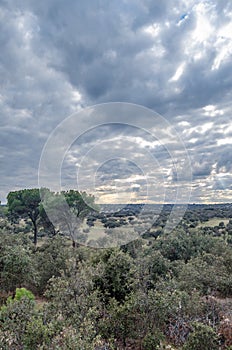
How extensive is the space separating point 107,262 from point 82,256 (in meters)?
11.7

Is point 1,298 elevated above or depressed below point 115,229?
below

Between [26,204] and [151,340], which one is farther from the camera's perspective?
[26,204]

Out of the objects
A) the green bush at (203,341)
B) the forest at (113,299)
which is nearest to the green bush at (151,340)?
the forest at (113,299)

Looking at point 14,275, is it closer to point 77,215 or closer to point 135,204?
point 135,204

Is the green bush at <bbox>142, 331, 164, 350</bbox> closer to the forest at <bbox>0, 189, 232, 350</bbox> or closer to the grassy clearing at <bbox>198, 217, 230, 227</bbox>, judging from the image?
the forest at <bbox>0, 189, 232, 350</bbox>

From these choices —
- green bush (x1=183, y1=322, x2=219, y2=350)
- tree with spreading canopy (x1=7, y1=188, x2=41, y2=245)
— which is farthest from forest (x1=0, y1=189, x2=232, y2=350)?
tree with spreading canopy (x1=7, y1=188, x2=41, y2=245)

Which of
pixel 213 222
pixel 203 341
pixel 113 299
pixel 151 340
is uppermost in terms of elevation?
pixel 113 299

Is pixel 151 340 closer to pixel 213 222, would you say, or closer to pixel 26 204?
pixel 26 204

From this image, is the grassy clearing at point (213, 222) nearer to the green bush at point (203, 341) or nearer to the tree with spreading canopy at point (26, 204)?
the tree with spreading canopy at point (26, 204)

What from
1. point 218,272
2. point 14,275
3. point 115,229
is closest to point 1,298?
point 14,275

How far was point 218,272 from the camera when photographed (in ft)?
69.0

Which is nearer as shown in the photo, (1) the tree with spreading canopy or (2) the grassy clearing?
(1) the tree with spreading canopy

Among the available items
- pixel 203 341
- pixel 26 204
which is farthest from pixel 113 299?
pixel 26 204

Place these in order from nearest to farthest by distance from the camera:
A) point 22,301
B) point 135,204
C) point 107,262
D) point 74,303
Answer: point 22,301, point 74,303, point 107,262, point 135,204
